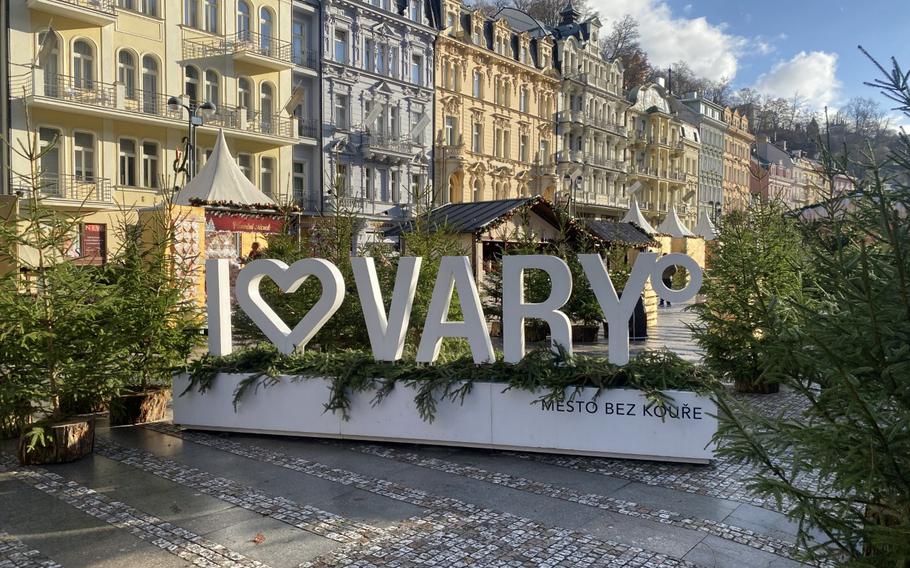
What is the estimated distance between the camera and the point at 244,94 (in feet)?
94.1

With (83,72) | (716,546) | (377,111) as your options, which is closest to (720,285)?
(716,546)

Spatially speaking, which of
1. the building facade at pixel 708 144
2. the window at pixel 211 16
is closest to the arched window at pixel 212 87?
the window at pixel 211 16

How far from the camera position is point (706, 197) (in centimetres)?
6969

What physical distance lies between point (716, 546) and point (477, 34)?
38.3 metres

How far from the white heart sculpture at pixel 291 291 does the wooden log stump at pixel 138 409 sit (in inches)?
69.6

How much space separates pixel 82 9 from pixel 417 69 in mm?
17123

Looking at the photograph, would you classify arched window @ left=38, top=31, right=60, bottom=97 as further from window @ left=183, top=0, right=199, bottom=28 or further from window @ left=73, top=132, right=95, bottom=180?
window @ left=183, top=0, right=199, bottom=28

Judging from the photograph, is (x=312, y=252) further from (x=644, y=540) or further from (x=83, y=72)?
(x=83, y=72)

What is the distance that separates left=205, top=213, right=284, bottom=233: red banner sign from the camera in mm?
16141

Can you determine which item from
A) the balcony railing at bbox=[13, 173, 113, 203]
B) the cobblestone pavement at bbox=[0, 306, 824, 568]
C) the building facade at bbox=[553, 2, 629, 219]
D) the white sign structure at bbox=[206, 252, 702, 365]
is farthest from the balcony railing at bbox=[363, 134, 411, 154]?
the cobblestone pavement at bbox=[0, 306, 824, 568]

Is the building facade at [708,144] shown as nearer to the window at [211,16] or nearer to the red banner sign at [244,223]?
the window at [211,16]

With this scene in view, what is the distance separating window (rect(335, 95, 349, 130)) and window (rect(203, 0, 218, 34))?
20.9 ft

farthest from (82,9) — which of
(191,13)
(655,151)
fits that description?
(655,151)

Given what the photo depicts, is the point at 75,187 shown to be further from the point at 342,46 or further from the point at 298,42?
the point at 342,46
